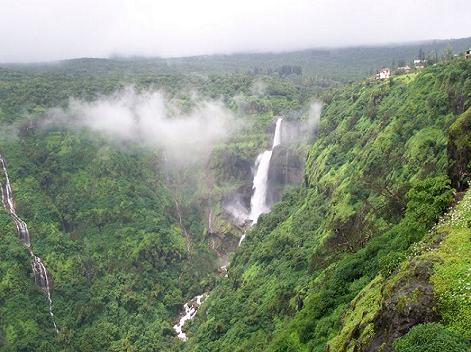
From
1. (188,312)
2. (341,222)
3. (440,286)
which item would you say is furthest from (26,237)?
(440,286)

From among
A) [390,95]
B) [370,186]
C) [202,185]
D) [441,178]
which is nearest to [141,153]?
[202,185]

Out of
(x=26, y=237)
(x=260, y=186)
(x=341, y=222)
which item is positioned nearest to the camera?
(x=341, y=222)

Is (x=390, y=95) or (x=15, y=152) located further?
(x=15, y=152)

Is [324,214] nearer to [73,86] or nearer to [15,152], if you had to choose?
[15,152]

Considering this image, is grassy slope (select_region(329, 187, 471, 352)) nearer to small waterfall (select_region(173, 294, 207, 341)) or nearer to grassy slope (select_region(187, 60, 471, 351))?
grassy slope (select_region(187, 60, 471, 351))

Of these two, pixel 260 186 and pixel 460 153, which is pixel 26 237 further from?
pixel 460 153

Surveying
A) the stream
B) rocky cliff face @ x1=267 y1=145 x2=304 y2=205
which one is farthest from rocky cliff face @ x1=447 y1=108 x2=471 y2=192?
rocky cliff face @ x1=267 y1=145 x2=304 y2=205

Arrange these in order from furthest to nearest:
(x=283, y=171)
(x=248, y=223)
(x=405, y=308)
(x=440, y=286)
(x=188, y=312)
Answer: (x=248, y=223), (x=283, y=171), (x=188, y=312), (x=405, y=308), (x=440, y=286)
